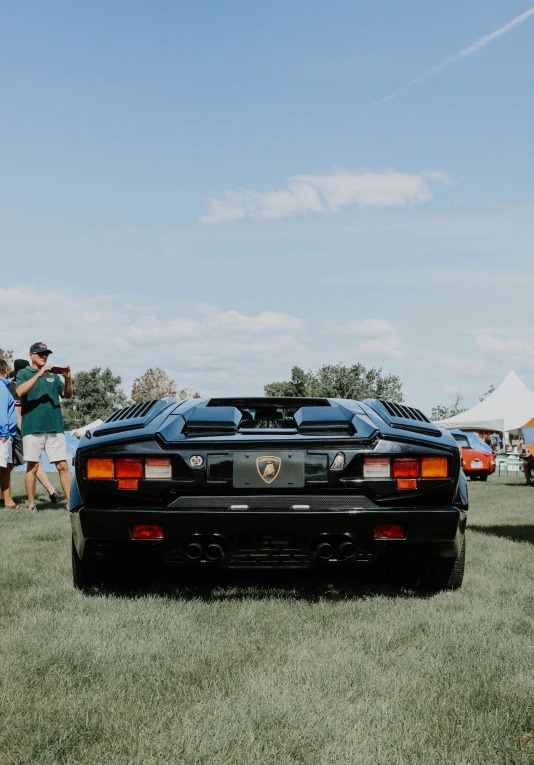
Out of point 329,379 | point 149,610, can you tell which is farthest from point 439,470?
point 329,379

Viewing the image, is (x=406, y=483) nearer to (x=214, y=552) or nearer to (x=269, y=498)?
(x=269, y=498)

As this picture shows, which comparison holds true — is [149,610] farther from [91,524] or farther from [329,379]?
[329,379]

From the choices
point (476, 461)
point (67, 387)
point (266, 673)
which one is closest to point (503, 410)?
point (476, 461)

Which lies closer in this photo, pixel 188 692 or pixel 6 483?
pixel 188 692

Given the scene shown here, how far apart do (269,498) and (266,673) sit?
3.87 feet

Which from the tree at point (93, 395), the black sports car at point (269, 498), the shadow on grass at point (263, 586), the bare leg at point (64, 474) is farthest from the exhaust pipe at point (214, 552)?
the tree at point (93, 395)

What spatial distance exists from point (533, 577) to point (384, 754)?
10.8 ft

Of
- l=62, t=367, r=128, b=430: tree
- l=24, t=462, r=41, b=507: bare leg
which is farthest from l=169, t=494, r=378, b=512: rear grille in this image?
l=62, t=367, r=128, b=430: tree

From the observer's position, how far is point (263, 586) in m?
4.77

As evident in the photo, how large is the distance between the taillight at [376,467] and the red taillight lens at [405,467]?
0.14 feet

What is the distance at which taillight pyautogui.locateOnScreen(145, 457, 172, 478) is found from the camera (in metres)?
4.16

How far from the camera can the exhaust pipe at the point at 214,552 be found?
13.5 feet

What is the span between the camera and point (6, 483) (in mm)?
9609

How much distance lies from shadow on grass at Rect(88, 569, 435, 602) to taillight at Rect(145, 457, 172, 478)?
2.37 feet
